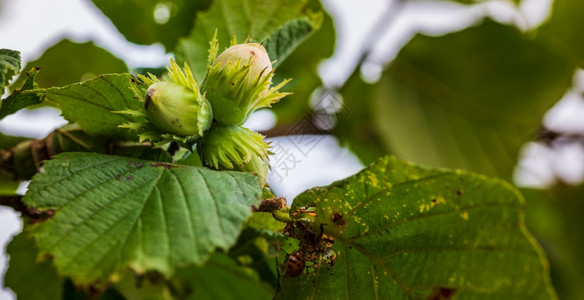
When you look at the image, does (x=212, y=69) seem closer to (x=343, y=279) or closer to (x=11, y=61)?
(x=11, y=61)

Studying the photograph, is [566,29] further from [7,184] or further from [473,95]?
[7,184]

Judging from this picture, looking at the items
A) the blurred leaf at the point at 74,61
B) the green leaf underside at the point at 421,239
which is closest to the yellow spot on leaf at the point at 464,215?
the green leaf underside at the point at 421,239

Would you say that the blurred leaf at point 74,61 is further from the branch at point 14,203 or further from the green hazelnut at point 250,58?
the green hazelnut at point 250,58

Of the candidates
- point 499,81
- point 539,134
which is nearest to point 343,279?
point 499,81

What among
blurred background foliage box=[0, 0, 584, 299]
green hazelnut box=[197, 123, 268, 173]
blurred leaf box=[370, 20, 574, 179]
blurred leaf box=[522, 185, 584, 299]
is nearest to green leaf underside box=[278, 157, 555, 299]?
green hazelnut box=[197, 123, 268, 173]

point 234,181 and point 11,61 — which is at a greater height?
point 11,61

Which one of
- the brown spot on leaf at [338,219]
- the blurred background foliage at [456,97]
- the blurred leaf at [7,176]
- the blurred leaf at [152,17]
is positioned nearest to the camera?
the brown spot on leaf at [338,219]
